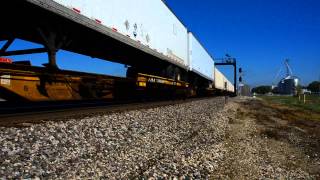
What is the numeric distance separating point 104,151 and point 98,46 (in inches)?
379

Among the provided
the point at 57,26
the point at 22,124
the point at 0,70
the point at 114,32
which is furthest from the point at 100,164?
the point at 114,32

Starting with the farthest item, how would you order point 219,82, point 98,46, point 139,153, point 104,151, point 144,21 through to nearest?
point 219,82, point 144,21, point 98,46, point 139,153, point 104,151

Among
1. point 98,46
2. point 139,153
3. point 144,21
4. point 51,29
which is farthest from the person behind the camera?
point 144,21

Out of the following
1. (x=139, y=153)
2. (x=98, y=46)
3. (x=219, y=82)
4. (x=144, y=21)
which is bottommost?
A: (x=139, y=153)

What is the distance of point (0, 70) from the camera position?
369 inches

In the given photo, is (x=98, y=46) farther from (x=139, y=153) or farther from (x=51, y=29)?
(x=139, y=153)

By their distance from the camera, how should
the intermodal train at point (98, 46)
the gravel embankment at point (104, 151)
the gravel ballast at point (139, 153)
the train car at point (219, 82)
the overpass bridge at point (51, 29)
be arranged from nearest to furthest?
the gravel embankment at point (104, 151), the gravel ballast at point (139, 153), the overpass bridge at point (51, 29), the intermodal train at point (98, 46), the train car at point (219, 82)

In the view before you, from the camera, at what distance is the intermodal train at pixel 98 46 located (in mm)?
10289

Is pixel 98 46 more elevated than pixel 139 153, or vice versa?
pixel 98 46

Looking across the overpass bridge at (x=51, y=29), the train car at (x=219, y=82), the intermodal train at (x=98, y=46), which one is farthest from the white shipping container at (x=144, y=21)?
the train car at (x=219, y=82)

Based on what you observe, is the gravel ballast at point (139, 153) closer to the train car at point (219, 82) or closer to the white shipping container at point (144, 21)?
the white shipping container at point (144, 21)

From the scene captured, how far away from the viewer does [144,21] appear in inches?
698

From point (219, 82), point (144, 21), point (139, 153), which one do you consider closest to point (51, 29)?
point (139, 153)

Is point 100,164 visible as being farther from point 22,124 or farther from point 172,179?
point 22,124
